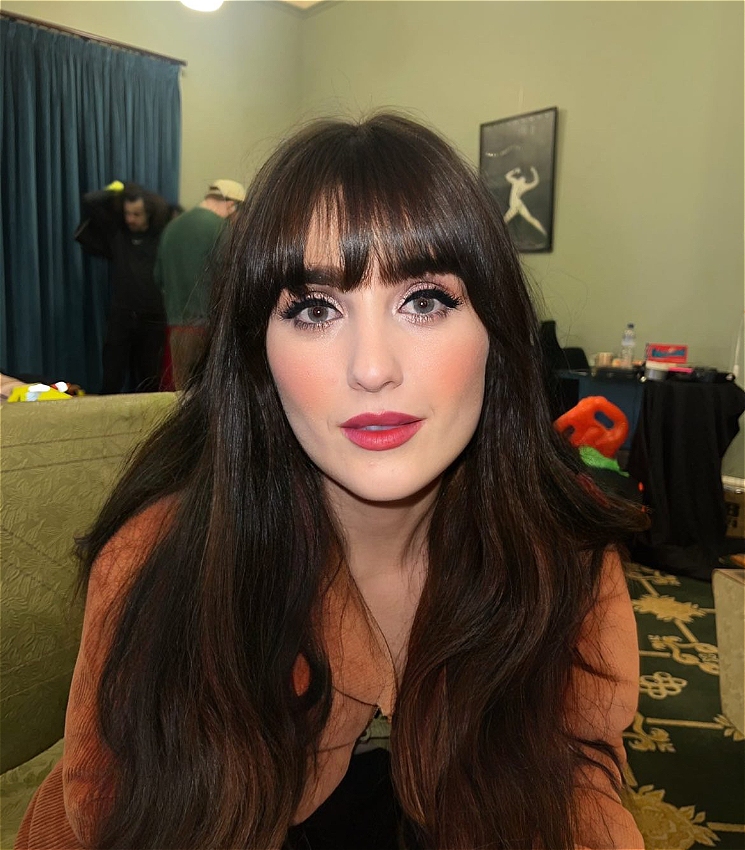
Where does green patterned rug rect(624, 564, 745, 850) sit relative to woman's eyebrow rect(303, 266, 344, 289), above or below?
below

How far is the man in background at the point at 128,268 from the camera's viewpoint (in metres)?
4.34

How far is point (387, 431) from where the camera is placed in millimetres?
852

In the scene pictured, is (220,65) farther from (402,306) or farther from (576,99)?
(402,306)

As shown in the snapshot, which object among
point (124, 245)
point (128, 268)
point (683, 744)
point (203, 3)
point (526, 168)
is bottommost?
point (683, 744)

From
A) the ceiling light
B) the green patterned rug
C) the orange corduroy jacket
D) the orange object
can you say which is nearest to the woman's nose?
the orange corduroy jacket

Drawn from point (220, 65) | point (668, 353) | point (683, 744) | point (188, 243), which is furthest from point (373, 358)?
point (220, 65)

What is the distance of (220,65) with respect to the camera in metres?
5.00

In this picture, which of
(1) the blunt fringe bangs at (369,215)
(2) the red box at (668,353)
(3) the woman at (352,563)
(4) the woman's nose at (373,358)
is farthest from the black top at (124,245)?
(4) the woman's nose at (373,358)

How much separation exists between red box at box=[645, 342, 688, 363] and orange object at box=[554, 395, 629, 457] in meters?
1.07

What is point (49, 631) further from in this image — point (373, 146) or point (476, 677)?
point (373, 146)

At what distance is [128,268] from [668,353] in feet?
10.7

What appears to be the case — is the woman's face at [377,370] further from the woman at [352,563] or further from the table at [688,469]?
the table at [688,469]

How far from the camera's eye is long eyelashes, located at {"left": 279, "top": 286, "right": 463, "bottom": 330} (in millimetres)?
849

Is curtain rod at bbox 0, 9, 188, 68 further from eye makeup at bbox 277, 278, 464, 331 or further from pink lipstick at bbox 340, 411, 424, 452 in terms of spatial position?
pink lipstick at bbox 340, 411, 424, 452
